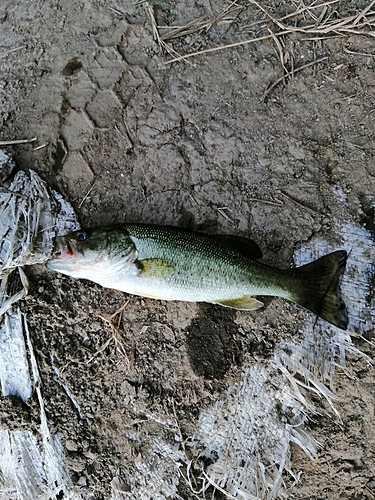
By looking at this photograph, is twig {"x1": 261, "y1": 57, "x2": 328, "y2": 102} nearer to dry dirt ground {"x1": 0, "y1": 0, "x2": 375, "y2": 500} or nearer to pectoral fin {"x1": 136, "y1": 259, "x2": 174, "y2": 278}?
dry dirt ground {"x1": 0, "y1": 0, "x2": 375, "y2": 500}

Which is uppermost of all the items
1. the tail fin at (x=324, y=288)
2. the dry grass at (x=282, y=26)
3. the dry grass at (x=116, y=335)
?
the dry grass at (x=282, y=26)

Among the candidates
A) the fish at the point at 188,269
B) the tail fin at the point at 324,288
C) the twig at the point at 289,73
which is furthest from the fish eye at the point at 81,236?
the twig at the point at 289,73

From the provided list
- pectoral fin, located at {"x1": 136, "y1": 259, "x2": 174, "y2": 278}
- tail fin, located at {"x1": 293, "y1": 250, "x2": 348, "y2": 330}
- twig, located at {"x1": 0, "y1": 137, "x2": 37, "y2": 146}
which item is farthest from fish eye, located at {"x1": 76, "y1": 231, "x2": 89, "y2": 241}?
tail fin, located at {"x1": 293, "y1": 250, "x2": 348, "y2": 330}

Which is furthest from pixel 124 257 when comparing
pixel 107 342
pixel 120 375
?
pixel 120 375

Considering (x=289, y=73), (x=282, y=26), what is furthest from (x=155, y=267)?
(x=282, y=26)

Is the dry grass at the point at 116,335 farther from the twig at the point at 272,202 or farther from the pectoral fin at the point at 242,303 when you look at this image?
the twig at the point at 272,202

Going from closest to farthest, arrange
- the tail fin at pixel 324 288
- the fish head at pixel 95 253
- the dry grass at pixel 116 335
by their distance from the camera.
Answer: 1. the fish head at pixel 95 253
2. the tail fin at pixel 324 288
3. the dry grass at pixel 116 335

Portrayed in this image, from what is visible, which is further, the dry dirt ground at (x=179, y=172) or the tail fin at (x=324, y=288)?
the dry dirt ground at (x=179, y=172)
